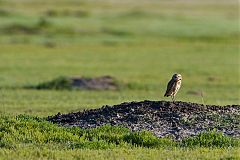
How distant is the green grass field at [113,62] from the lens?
41.8 ft

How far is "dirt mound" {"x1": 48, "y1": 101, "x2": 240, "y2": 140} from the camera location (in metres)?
14.1

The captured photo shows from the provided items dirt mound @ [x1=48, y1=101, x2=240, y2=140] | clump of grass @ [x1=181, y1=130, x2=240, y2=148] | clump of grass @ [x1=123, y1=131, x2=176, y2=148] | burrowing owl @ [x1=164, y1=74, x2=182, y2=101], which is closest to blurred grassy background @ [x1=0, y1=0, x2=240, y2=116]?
dirt mound @ [x1=48, y1=101, x2=240, y2=140]

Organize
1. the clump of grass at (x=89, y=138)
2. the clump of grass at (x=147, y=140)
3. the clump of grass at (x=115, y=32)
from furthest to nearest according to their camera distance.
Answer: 1. the clump of grass at (x=115, y=32)
2. the clump of grass at (x=147, y=140)
3. the clump of grass at (x=89, y=138)

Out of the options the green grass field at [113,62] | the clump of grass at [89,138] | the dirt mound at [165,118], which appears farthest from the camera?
the dirt mound at [165,118]

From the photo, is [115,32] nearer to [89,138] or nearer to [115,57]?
[115,57]

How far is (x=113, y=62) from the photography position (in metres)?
38.7

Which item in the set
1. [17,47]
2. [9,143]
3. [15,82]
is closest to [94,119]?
[9,143]

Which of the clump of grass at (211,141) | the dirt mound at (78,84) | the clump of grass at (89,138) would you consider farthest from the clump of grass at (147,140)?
the dirt mound at (78,84)

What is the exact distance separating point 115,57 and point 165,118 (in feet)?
88.1

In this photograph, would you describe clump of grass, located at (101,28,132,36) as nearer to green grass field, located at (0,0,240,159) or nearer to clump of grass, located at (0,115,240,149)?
green grass field, located at (0,0,240,159)

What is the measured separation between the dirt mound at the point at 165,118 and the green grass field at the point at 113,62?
4.25ft

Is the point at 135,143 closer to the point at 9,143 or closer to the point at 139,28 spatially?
the point at 9,143

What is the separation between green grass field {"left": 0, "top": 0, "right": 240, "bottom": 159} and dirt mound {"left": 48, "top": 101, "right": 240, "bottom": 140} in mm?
1294

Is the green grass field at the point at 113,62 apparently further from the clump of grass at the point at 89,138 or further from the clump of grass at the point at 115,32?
the clump of grass at the point at 89,138
